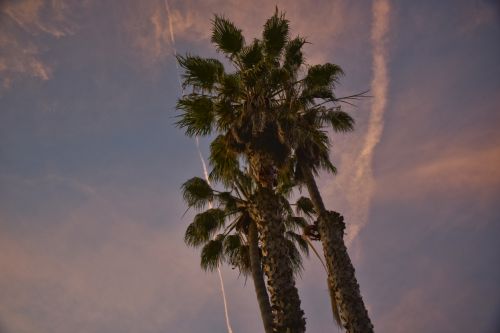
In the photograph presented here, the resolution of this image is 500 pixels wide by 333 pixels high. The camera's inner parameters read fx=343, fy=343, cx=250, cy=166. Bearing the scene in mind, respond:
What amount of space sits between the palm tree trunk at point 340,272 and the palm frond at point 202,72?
503 centimetres

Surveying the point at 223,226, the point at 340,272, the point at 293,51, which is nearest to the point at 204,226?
the point at 223,226

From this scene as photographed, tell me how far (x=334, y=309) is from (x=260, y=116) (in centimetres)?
648

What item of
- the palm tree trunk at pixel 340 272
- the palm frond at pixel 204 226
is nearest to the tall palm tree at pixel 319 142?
the palm tree trunk at pixel 340 272

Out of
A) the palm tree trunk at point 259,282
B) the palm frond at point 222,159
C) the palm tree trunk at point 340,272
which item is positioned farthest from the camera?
the palm frond at point 222,159

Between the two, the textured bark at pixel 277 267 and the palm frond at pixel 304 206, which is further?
the palm frond at pixel 304 206

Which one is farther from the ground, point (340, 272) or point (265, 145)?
point (265, 145)

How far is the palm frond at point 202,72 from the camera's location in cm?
1181

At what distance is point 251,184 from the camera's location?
14.0 meters

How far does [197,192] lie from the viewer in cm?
1332

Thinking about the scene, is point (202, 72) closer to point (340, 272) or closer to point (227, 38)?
point (227, 38)

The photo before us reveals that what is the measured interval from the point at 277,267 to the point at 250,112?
496 centimetres

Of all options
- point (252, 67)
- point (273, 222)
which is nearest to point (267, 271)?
point (273, 222)

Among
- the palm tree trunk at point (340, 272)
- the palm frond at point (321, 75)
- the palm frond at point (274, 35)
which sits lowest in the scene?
the palm tree trunk at point (340, 272)

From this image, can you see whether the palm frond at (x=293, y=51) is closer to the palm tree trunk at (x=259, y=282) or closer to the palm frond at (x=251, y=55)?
the palm frond at (x=251, y=55)
